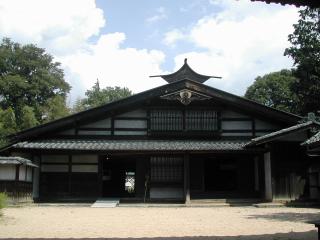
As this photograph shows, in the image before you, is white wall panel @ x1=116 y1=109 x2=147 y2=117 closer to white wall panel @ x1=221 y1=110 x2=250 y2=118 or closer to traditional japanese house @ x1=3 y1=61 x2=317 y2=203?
traditional japanese house @ x1=3 y1=61 x2=317 y2=203

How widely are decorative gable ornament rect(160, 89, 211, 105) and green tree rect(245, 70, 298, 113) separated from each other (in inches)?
1109

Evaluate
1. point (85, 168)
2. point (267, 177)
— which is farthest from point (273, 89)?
point (85, 168)

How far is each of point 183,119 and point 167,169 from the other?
9.07 ft

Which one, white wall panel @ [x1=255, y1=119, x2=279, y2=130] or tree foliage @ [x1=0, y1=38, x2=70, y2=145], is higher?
tree foliage @ [x1=0, y1=38, x2=70, y2=145]

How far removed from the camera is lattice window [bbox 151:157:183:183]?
22.1 m

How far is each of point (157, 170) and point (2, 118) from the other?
1962 centimetres

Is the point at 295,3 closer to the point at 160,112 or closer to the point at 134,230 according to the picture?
the point at 134,230

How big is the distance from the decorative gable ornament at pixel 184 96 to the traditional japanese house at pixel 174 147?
2.0 inches

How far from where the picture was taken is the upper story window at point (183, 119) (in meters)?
22.9

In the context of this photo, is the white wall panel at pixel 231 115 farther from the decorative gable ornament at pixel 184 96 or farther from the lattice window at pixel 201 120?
the decorative gable ornament at pixel 184 96

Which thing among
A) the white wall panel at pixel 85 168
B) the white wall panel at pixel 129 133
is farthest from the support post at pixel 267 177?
the white wall panel at pixel 85 168

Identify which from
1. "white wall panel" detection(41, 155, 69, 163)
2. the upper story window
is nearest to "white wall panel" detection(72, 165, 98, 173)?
"white wall panel" detection(41, 155, 69, 163)

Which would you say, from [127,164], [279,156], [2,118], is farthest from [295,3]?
[2,118]

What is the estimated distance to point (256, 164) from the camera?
2255 centimetres
